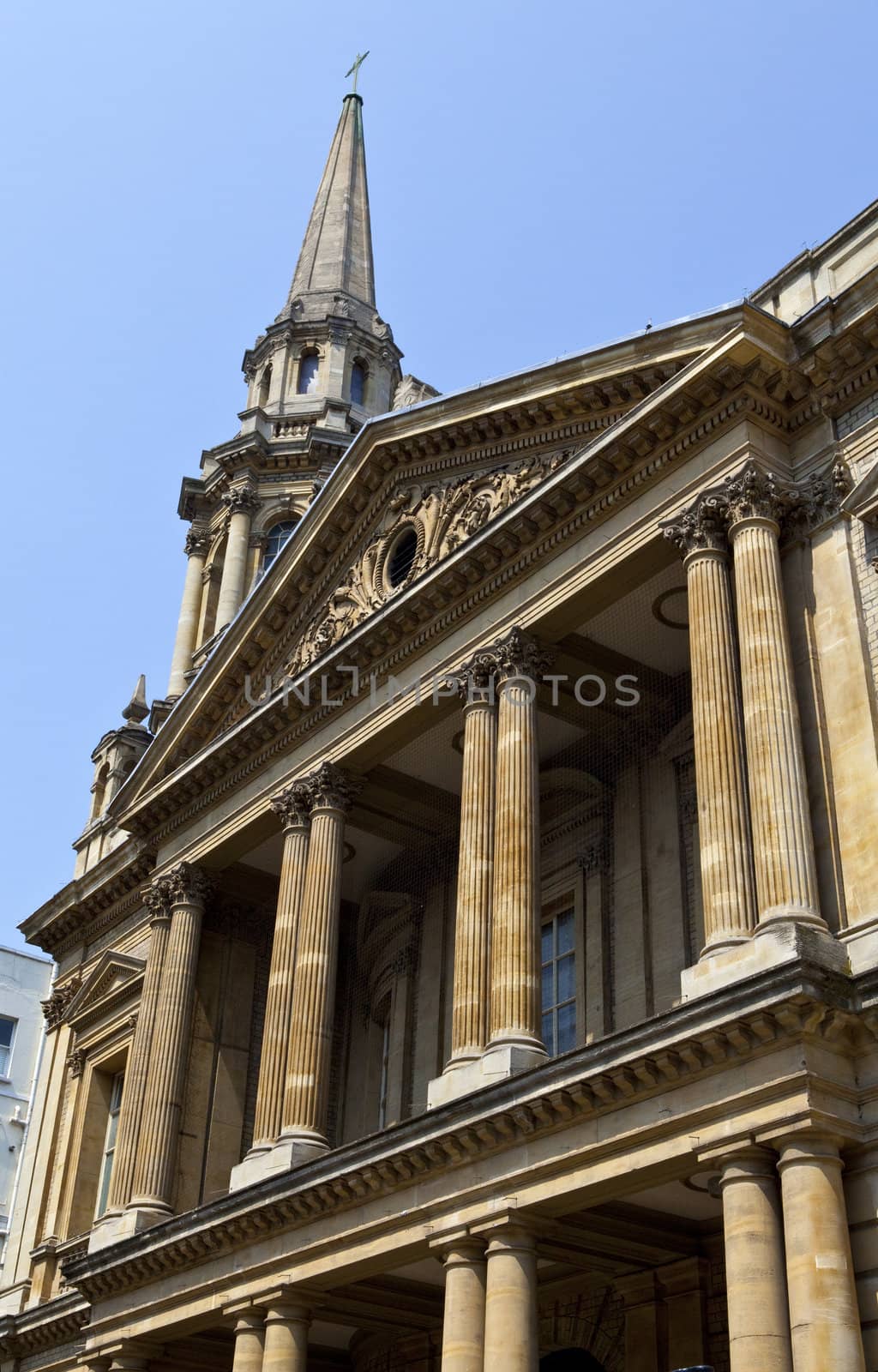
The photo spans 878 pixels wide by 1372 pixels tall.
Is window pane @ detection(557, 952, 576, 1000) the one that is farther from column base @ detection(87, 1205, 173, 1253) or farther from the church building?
column base @ detection(87, 1205, 173, 1253)

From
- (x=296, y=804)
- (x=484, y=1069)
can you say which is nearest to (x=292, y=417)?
(x=296, y=804)

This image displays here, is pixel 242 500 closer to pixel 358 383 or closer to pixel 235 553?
pixel 235 553

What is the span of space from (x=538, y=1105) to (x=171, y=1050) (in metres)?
11.1

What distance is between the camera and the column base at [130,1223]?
25.5 m

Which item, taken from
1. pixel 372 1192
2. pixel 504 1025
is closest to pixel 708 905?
pixel 504 1025

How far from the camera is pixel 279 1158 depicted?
74.3ft

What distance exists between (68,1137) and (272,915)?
7303 millimetres

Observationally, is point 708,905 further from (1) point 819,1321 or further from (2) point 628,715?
(2) point 628,715

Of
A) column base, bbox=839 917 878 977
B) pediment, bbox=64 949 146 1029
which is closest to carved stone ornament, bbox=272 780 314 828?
pediment, bbox=64 949 146 1029

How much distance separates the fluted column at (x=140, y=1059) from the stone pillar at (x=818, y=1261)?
48.8 feet

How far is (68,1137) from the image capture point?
1303 inches

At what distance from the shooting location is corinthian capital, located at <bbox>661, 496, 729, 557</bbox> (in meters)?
19.8

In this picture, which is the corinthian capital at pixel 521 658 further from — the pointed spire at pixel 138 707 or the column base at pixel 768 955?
the pointed spire at pixel 138 707

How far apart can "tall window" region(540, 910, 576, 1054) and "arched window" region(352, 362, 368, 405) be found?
86.2 feet
